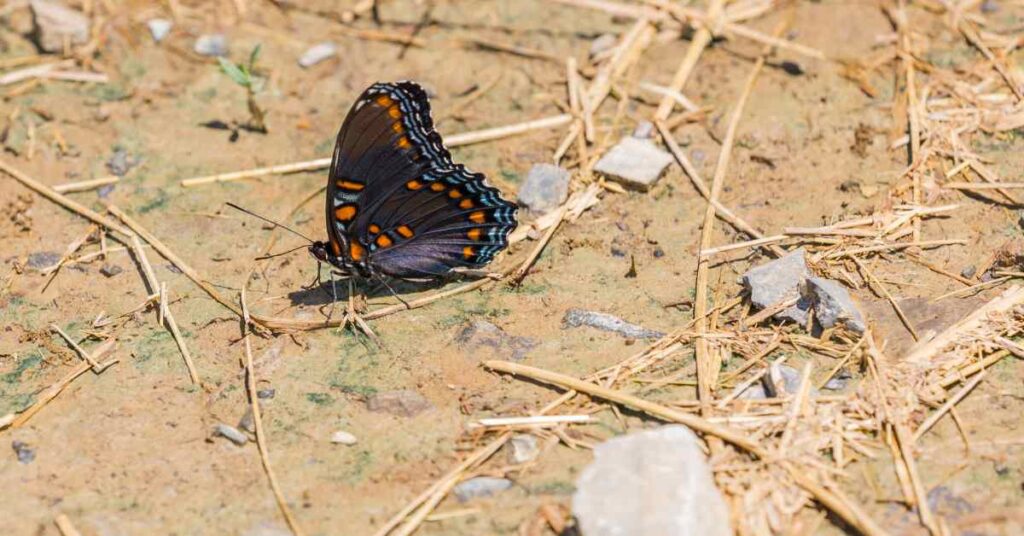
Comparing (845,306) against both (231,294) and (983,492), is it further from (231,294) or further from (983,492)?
(231,294)

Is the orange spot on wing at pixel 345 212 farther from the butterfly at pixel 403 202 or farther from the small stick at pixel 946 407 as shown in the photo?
the small stick at pixel 946 407

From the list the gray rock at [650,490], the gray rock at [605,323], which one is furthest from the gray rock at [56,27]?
the gray rock at [650,490]

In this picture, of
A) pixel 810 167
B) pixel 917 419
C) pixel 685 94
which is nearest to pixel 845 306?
pixel 917 419

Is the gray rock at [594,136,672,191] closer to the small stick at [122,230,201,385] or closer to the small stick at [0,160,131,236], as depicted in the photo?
the small stick at [122,230,201,385]

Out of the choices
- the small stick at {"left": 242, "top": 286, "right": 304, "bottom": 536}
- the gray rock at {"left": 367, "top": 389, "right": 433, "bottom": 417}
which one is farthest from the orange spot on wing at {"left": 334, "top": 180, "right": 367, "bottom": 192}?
the gray rock at {"left": 367, "top": 389, "right": 433, "bottom": 417}

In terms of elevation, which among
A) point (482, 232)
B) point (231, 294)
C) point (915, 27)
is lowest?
point (231, 294)

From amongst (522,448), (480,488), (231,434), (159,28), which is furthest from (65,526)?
(159,28)

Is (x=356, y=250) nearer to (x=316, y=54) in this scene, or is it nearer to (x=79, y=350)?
(x=79, y=350)
